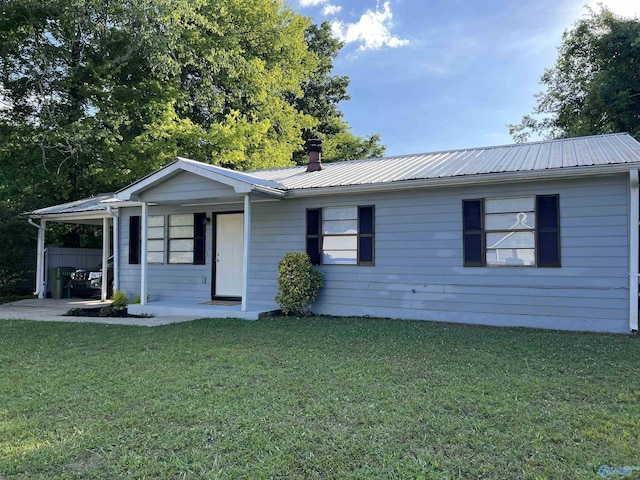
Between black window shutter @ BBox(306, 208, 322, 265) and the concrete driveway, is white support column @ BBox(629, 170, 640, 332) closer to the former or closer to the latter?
black window shutter @ BBox(306, 208, 322, 265)

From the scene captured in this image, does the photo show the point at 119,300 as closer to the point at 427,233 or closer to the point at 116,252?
the point at 116,252

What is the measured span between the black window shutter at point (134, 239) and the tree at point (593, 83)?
1756 cm

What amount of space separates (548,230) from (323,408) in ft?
17.0

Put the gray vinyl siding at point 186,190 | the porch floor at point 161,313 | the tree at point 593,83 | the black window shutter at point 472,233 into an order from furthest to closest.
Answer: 1. the tree at point 593,83
2. the gray vinyl siding at point 186,190
3. the porch floor at point 161,313
4. the black window shutter at point 472,233

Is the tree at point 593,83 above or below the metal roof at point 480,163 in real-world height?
above

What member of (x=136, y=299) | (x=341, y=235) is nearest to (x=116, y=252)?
(x=136, y=299)

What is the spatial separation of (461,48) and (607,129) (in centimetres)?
675

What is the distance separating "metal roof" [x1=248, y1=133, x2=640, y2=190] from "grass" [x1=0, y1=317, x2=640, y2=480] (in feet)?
8.55

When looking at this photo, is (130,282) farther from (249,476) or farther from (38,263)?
(249,476)

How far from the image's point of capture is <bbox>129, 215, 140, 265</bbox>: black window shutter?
11.2 metres

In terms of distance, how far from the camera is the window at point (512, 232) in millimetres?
7070

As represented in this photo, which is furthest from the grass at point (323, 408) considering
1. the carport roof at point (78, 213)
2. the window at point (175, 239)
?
the carport roof at point (78, 213)

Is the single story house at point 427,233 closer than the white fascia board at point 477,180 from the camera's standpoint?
No

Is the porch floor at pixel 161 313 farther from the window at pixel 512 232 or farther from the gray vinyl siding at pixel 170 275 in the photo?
the window at pixel 512 232
